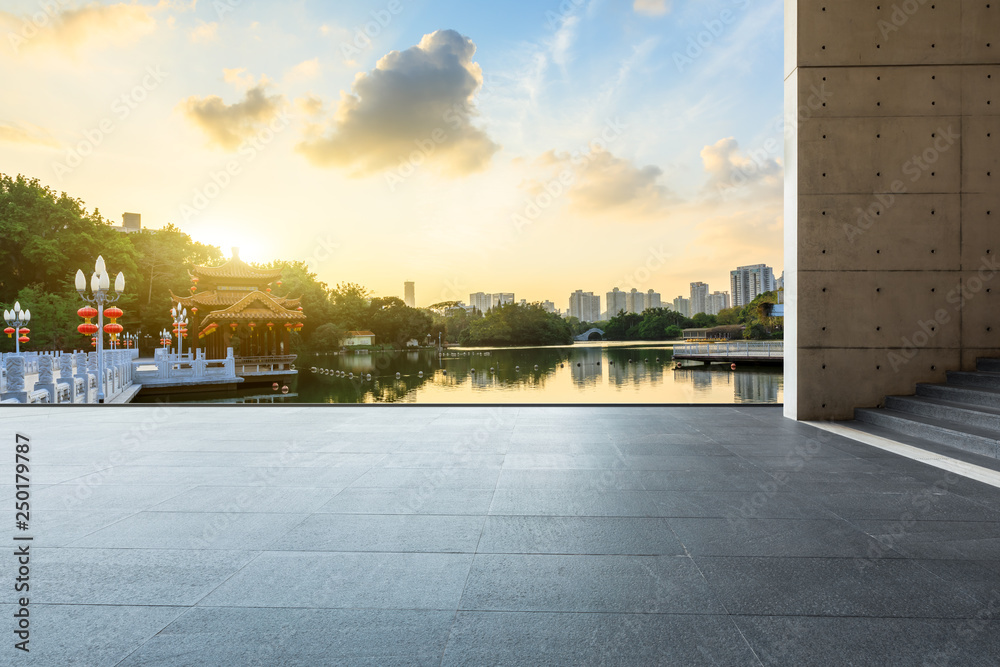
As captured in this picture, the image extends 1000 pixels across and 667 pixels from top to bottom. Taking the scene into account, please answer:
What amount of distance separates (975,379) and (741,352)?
3124 centimetres

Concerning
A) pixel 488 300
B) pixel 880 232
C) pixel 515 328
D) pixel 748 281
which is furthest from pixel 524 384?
pixel 748 281

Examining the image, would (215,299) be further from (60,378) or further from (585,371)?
(585,371)

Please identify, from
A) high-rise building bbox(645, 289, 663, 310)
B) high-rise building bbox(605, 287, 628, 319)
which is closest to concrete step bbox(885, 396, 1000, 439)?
high-rise building bbox(645, 289, 663, 310)

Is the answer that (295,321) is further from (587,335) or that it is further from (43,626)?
(587,335)

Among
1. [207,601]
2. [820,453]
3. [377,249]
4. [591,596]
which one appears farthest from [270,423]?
[377,249]

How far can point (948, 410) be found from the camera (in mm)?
4199

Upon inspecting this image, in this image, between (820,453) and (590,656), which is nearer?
(590,656)

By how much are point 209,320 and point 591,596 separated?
32.2 meters

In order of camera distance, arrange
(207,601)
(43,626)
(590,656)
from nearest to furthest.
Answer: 1. (590,656)
2. (43,626)
3. (207,601)

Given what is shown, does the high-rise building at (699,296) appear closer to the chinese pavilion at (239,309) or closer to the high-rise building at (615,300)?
the high-rise building at (615,300)

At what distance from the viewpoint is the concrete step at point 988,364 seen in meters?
4.63

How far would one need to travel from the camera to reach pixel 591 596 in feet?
5.41

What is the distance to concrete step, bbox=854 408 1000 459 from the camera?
11.7 ft

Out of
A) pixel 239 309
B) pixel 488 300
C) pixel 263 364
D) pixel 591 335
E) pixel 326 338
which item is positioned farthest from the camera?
pixel 488 300
